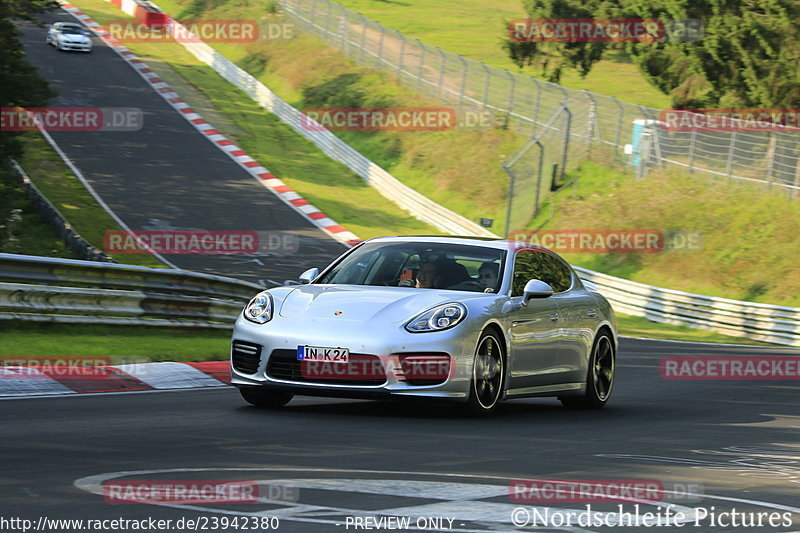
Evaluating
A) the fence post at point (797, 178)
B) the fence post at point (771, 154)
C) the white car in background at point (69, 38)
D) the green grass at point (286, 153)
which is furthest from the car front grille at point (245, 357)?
the white car in background at point (69, 38)

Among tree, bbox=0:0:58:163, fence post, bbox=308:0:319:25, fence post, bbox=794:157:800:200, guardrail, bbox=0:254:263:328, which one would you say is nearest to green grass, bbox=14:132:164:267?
tree, bbox=0:0:58:163

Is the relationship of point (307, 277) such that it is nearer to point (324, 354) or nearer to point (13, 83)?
point (324, 354)

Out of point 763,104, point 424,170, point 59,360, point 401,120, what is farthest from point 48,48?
point 59,360

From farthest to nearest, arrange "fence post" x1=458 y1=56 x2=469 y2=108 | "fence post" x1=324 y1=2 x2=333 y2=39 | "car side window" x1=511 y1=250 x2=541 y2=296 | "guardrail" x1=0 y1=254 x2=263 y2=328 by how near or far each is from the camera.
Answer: "fence post" x1=324 y1=2 x2=333 y2=39
"fence post" x1=458 y1=56 x2=469 y2=108
"guardrail" x1=0 y1=254 x2=263 y2=328
"car side window" x1=511 y1=250 x2=541 y2=296

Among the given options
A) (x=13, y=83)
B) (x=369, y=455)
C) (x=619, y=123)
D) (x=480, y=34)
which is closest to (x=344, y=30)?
(x=619, y=123)

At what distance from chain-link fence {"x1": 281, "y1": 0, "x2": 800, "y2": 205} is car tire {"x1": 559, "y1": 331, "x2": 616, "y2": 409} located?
68.7ft

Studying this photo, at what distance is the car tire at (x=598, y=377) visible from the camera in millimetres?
10742

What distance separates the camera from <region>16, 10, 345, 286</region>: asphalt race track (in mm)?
28766

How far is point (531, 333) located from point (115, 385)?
3.46 meters

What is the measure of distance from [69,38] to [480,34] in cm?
3070

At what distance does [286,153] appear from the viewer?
40.7m

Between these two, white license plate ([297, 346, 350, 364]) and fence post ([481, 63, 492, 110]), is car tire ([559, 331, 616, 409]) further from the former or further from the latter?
fence post ([481, 63, 492, 110])

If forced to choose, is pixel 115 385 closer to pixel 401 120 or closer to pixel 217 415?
pixel 217 415

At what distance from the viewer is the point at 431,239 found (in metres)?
10.1
